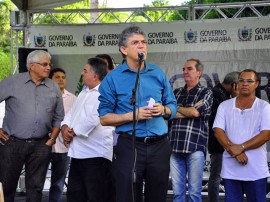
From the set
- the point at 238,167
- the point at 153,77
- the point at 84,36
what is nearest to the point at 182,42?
the point at 84,36

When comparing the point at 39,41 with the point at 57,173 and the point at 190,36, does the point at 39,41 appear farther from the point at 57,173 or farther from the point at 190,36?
the point at 57,173

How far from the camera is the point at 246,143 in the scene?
573cm

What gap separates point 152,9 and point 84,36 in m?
1.17

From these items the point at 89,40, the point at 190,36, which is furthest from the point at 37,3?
the point at 190,36

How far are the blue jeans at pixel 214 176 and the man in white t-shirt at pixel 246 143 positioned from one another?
170 centimetres

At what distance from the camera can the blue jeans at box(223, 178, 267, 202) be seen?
18.7 feet

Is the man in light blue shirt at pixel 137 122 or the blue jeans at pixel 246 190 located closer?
the man in light blue shirt at pixel 137 122

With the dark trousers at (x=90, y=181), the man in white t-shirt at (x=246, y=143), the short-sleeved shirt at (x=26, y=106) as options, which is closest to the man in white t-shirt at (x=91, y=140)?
the dark trousers at (x=90, y=181)

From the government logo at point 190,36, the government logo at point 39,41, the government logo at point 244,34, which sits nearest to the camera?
the government logo at point 244,34

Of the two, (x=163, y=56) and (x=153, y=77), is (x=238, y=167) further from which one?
(x=163, y=56)

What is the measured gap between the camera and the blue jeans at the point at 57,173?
752cm

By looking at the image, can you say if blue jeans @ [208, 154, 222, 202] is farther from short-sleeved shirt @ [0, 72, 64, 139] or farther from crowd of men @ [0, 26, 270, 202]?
short-sleeved shirt @ [0, 72, 64, 139]

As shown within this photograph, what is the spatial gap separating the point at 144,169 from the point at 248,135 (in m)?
1.47

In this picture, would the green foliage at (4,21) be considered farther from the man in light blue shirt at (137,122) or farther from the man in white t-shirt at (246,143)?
the man in light blue shirt at (137,122)
